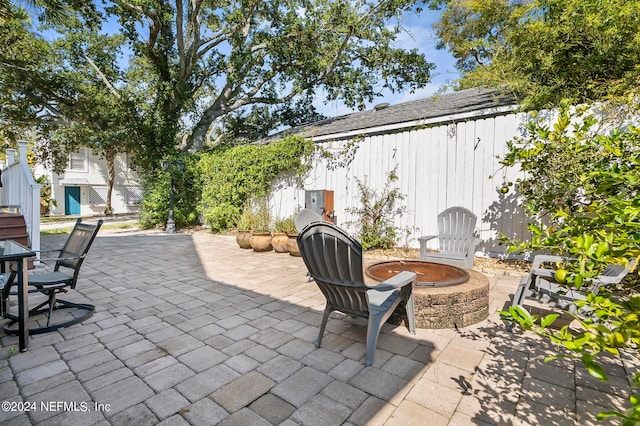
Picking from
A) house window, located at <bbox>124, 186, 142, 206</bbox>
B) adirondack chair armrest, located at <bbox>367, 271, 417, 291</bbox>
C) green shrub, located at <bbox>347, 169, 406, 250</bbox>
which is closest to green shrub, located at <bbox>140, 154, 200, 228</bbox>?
green shrub, located at <bbox>347, 169, 406, 250</bbox>

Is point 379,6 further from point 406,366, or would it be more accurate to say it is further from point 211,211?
point 406,366

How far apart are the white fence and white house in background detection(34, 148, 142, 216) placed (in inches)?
540

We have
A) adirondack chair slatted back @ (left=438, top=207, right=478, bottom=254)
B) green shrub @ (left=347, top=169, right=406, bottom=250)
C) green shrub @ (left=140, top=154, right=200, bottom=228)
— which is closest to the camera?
adirondack chair slatted back @ (left=438, top=207, right=478, bottom=254)

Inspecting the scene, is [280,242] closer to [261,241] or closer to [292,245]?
[292,245]

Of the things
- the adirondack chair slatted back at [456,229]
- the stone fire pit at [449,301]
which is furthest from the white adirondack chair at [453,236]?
the stone fire pit at [449,301]

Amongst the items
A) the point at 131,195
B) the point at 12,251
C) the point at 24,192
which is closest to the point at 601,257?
the point at 12,251

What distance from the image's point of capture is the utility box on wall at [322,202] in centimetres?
695

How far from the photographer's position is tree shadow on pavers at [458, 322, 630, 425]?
5.89 ft

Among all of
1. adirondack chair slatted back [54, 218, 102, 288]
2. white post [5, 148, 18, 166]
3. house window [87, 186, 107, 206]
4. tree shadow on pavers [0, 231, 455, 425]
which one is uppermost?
white post [5, 148, 18, 166]

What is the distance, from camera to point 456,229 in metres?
5.08

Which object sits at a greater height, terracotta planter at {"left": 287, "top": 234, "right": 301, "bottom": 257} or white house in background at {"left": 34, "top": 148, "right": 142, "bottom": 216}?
white house in background at {"left": 34, "top": 148, "right": 142, "bottom": 216}

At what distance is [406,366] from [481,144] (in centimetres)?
462

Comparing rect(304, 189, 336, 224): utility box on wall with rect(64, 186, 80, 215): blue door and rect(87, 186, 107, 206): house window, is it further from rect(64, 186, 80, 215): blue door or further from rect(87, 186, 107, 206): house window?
rect(64, 186, 80, 215): blue door

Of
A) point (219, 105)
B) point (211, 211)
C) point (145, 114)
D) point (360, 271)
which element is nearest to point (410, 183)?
point (360, 271)
